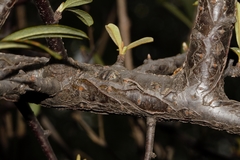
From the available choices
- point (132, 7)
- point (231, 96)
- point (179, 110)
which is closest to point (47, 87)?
point (179, 110)

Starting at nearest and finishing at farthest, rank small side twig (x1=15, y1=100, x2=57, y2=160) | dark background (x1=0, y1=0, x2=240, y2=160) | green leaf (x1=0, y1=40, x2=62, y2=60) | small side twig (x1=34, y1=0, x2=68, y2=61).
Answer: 1. green leaf (x1=0, y1=40, x2=62, y2=60)
2. small side twig (x1=34, y1=0, x2=68, y2=61)
3. small side twig (x1=15, y1=100, x2=57, y2=160)
4. dark background (x1=0, y1=0, x2=240, y2=160)

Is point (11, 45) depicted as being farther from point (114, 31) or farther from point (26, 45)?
point (114, 31)

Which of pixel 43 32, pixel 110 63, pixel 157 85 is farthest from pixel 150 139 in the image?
pixel 110 63

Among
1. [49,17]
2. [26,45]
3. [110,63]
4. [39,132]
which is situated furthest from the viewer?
[110,63]

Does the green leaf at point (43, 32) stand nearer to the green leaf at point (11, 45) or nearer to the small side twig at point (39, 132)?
the green leaf at point (11, 45)

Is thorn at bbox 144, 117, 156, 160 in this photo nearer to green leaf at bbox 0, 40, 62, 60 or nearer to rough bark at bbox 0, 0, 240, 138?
rough bark at bbox 0, 0, 240, 138

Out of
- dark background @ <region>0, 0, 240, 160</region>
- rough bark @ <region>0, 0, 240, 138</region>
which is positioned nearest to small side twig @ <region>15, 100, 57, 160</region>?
rough bark @ <region>0, 0, 240, 138</region>

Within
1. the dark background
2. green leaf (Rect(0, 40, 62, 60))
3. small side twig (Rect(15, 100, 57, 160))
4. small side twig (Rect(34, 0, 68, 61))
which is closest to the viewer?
green leaf (Rect(0, 40, 62, 60))

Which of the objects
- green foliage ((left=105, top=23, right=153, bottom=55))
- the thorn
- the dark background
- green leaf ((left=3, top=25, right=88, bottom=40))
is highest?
green leaf ((left=3, top=25, right=88, bottom=40))

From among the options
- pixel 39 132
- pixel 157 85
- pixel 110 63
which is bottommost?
pixel 110 63
